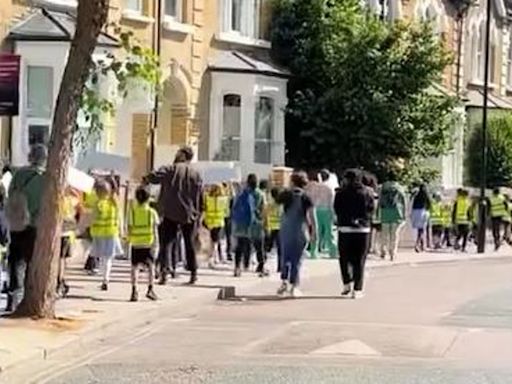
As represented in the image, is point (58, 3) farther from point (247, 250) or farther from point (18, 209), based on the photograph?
point (18, 209)

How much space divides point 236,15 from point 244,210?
573 inches

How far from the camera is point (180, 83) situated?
3434 cm

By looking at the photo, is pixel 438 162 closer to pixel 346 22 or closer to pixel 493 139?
pixel 493 139

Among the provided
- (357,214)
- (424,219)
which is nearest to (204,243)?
(357,214)

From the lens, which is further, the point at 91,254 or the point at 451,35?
the point at 451,35

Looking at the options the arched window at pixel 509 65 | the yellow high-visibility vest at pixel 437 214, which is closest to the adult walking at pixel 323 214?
the yellow high-visibility vest at pixel 437 214

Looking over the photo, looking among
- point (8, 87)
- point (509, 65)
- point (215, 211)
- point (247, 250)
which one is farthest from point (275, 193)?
point (509, 65)

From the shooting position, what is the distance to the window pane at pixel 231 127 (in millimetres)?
35969

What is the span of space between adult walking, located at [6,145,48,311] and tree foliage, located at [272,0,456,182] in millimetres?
20617

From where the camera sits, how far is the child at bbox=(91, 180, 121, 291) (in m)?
19.5

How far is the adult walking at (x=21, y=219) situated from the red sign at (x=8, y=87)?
110cm

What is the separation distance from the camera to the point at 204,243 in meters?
26.1

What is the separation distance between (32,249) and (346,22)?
875 inches

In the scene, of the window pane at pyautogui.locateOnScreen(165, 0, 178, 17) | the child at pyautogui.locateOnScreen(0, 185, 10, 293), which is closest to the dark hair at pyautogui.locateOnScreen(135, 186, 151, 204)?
the child at pyautogui.locateOnScreen(0, 185, 10, 293)
